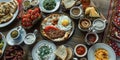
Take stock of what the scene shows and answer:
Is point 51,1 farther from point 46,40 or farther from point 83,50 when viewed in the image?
point 83,50

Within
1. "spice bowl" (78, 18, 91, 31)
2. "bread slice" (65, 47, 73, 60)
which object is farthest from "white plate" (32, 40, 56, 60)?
"spice bowl" (78, 18, 91, 31)

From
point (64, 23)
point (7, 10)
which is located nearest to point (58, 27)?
point (64, 23)

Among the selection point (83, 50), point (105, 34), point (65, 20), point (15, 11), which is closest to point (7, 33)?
point (15, 11)

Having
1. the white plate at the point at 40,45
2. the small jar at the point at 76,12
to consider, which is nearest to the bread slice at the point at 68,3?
the small jar at the point at 76,12

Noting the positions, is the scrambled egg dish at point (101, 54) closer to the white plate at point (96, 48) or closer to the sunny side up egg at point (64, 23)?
the white plate at point (96, 48)

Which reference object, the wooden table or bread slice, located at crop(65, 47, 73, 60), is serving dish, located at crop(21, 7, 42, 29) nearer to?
the wooden table

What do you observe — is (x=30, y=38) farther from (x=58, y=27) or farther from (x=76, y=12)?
(x=76, y=12)
